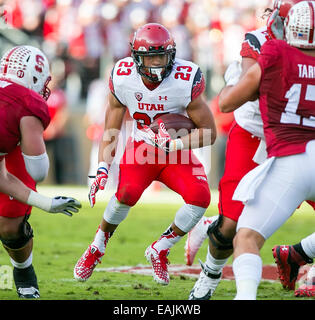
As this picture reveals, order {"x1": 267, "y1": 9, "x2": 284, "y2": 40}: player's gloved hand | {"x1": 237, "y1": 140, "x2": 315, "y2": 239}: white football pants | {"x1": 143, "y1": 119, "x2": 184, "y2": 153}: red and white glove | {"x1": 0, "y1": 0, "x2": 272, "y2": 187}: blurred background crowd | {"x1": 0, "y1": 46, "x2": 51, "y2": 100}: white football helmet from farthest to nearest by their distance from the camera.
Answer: {"x1": 0, "y1": 0, "x2": 272, "y2": 187}: blurred background crowd < {"x1": 143, "y1": 119, "x2": 184, "y2": 153}: red and white glove < {"x1": 0, "y1": 46, "x2": 51, "y2": 100}: white football helmet < {"x1": 267, "y1": 9, "x2": 284, "y2": 40}: player's gloved hand < {"x1": 237, "y1": 140, "x2": 315, "y2": 239}: white football pants

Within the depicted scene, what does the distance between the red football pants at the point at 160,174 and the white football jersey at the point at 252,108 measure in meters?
0.48

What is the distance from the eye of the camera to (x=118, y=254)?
6.62m

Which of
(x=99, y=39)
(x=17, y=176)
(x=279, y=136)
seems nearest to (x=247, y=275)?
(x=279, y=136)

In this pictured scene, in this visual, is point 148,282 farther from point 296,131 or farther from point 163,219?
point 163,219

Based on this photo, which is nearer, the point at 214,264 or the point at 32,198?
the point at 32,198

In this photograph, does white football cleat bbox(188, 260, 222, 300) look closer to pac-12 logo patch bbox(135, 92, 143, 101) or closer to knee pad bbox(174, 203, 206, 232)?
knee pad bbox(174, 203, 206, 232)

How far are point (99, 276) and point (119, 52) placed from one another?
717cm

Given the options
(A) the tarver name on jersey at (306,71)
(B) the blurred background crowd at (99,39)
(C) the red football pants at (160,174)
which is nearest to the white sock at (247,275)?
(A) the tarver name on jersey at (306,71)

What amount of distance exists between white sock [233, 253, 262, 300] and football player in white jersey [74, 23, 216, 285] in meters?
1.32

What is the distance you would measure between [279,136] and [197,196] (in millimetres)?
1274

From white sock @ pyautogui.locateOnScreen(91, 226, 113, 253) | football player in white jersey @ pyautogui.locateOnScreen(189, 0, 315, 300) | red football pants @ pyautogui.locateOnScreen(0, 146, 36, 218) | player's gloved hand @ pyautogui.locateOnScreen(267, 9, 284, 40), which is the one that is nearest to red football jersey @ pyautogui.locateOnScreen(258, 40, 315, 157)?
player's gloved hand @ pyautogui.locateOnScreen(267, 9, 284, 40)

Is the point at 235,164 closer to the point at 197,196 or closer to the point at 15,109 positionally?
the point at 197,196

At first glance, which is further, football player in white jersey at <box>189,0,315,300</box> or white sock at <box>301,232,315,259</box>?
white sock at <box>301,232,315,259</box>

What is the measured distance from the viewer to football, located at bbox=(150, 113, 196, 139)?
4.79m
